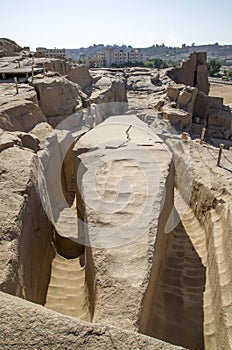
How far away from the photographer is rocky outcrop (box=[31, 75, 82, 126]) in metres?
9.78

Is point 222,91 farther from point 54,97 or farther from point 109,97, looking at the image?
point 54,97

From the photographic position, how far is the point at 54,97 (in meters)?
10.0

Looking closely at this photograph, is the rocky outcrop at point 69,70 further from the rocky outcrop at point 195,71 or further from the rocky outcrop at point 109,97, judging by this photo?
the rocky outcrop at point 195,71

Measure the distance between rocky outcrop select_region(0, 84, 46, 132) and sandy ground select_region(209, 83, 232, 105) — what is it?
30.4 meters

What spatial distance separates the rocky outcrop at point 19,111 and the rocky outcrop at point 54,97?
81 cm

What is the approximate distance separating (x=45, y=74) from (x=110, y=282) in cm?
1008

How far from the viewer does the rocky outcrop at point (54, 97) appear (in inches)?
385

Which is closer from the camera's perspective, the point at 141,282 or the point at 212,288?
the point at 141,282

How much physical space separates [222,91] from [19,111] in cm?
3872

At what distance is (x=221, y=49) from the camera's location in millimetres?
164625

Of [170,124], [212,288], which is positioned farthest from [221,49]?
[212,288]

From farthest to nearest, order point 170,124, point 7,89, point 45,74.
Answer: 1. point 170,124
2. point 45,74
3. point 7,89

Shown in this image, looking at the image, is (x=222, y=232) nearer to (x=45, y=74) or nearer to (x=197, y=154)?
(x=197, y=154)

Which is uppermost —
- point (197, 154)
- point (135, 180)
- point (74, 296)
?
point (135, 180)
